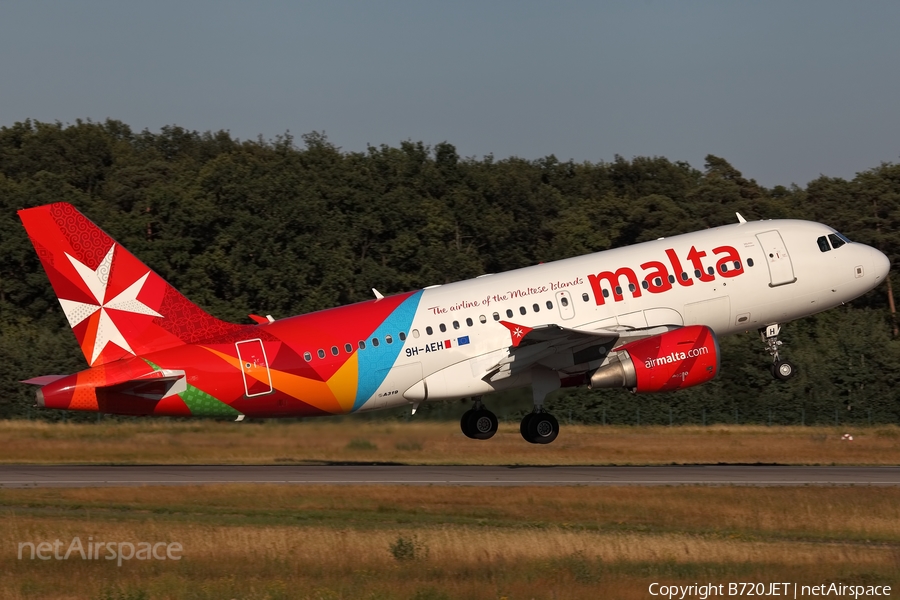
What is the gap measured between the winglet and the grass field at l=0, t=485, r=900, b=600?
4834 mm

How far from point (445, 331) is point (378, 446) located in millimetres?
4438

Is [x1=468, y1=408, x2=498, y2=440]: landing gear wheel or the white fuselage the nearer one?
the white fuselage

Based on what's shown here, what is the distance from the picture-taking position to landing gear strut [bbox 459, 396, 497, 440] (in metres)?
37.5

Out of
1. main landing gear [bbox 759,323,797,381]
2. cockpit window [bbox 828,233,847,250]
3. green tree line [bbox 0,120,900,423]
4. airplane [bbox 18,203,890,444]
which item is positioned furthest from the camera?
green tree line [bbox 0,120,900,423]

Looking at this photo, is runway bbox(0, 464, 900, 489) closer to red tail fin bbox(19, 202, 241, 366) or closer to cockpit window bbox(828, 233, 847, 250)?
red tail fin bbox(19, 202, 241, 366)

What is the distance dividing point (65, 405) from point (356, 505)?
359 inches

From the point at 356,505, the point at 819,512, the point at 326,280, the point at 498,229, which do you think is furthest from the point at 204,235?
the point at 819,512

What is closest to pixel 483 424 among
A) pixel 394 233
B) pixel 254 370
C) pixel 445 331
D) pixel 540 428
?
pixel 540 428

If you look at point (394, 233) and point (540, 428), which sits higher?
point (394, 233)

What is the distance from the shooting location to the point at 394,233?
84.6 m

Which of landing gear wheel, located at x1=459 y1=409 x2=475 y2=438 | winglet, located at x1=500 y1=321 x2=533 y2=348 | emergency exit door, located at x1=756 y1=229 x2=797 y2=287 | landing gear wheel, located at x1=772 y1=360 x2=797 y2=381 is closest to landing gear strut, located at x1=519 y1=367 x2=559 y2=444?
winglet, located at x1=500 y1=321 x2=533 y2=348

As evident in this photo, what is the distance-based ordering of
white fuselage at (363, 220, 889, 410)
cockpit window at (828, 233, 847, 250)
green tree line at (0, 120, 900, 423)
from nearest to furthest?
white fuselage at (363, 220, 889, 410) → cockpit window at (828, 233, 847, 250) → green tree line at (0, 120, 900, 423)

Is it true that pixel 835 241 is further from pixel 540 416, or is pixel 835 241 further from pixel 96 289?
pixel 96 289

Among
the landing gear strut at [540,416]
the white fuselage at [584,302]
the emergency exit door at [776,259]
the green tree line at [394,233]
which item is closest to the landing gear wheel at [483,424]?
the landing gear strut at [540,416]
